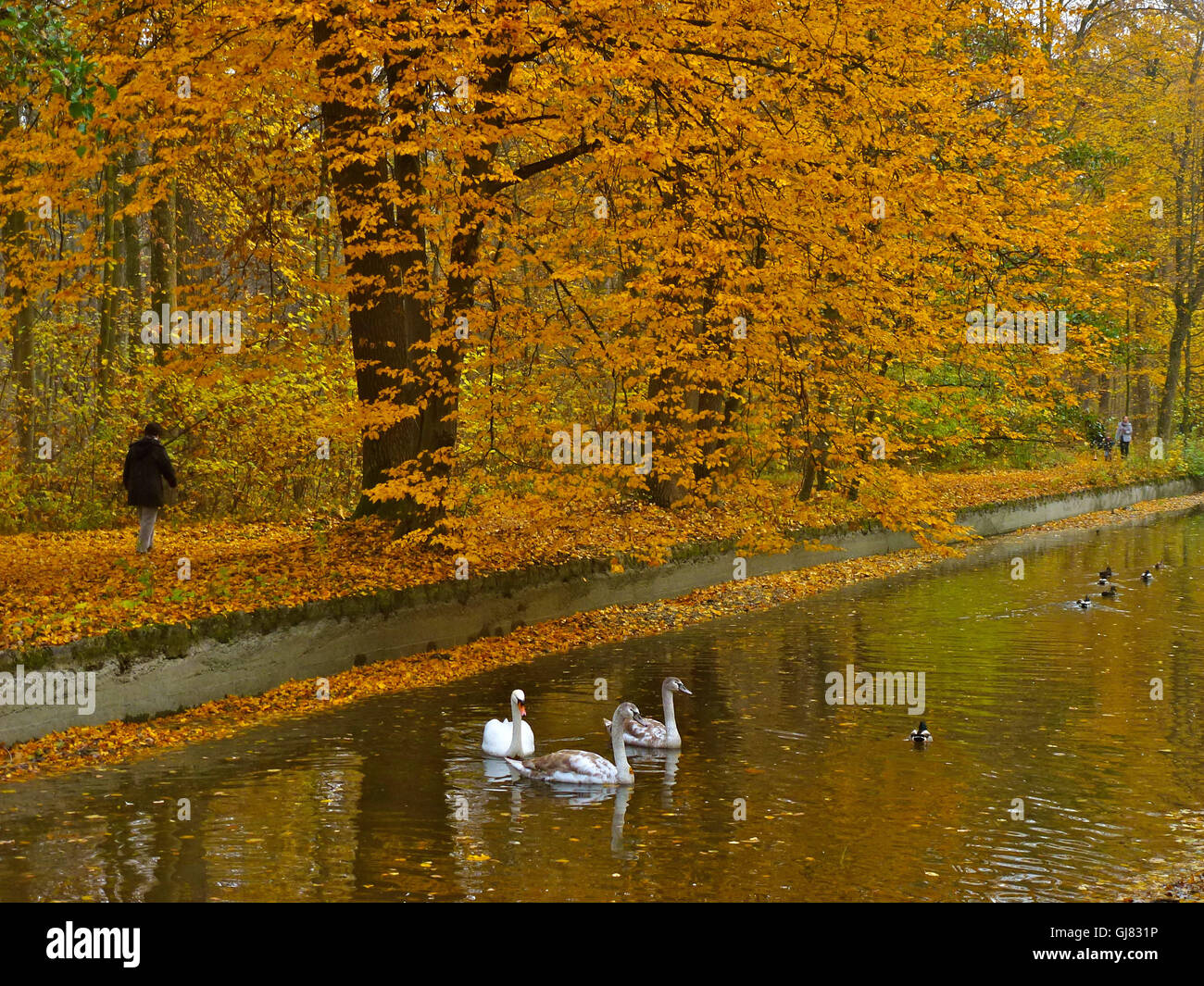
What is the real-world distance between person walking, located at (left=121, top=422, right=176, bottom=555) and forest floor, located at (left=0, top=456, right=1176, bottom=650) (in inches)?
21.4

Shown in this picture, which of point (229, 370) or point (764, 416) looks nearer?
point (229, 370)

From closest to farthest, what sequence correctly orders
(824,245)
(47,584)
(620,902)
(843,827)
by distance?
1. (620,902)
2. (843,827)
3. (47,584)
4. (824,245)

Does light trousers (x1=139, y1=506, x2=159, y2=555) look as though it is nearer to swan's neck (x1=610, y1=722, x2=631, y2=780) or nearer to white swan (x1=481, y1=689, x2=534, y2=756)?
white swan (x1=481, y1=689, x2=534, y2=756)

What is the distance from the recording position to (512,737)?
11594mm

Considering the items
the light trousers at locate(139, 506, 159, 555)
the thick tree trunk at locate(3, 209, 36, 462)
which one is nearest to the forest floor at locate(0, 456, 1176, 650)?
the light trousers at locate(139, 506, 159, 555)

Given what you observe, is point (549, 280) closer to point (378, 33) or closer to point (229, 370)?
point (378, 33)

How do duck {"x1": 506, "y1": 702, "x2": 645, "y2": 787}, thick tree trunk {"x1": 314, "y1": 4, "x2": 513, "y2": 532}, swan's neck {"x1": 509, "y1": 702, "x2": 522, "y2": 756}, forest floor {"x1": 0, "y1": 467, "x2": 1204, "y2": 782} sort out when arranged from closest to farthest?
duck {"x1": 506, "y1": 702, "x2": 645, "y2": 787} < swan's neck {"x1": 509, "y1": 702, "x2": 522, "y2": 756} < forest floor {"x1": 0, "y1": 467, "x2": 1204, "y2": 782} < thick tree trunk {"x1": 314, "y1": 4, "x2": 513, "y2": 532}

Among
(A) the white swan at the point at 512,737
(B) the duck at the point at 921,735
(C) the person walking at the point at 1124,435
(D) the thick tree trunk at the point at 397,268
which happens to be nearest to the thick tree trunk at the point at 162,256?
(D) the thick tree trunk at the point at 397,268

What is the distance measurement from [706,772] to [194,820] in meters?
4.26

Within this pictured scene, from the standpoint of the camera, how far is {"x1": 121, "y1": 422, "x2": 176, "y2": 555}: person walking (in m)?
19.6

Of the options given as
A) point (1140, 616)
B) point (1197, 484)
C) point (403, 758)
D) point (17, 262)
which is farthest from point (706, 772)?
point (1197, 484)

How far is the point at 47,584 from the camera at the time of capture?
632 inches

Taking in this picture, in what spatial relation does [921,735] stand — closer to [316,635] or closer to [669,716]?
[669,716]

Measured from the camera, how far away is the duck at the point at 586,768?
10781 mm
